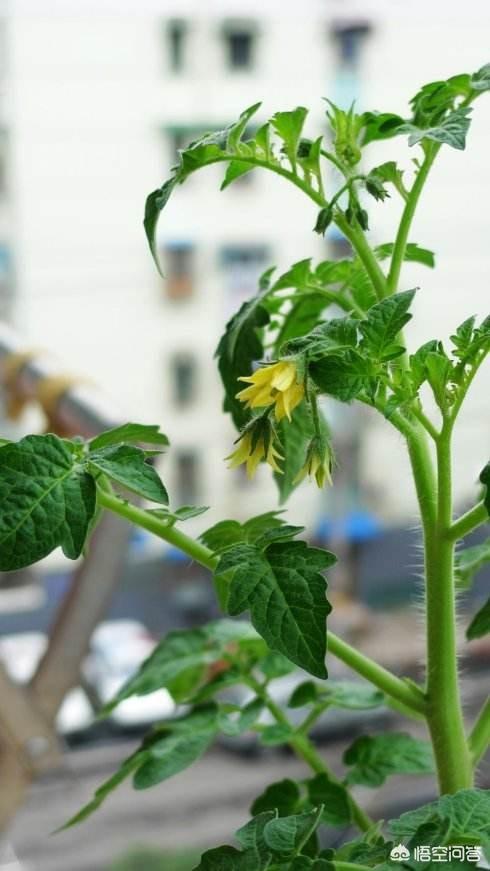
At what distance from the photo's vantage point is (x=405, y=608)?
180 cm

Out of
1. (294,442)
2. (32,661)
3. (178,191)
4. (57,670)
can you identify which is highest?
(178,191)

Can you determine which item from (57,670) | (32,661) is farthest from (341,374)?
(32,661)

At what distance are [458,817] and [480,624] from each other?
82 millimetres

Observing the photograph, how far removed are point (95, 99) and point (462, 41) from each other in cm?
71

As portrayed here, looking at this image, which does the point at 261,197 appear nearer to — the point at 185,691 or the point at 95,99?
the point at 95,99

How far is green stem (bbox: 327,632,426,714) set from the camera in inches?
16.6

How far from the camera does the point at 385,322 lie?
37 centimetres

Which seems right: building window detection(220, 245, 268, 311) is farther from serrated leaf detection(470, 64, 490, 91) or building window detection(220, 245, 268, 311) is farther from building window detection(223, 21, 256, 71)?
serrated leaf detection(470, 64, 490, 91)

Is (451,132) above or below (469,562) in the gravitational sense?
above

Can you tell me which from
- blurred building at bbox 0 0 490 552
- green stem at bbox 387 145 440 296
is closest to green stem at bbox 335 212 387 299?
green stem at bbox 387 145 440 296

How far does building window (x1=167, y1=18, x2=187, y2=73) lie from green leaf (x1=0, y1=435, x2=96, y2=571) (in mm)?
1722

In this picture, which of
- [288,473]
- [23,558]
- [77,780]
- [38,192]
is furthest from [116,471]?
[38,192]

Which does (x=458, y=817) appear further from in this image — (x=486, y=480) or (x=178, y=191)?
(x=178, y=191)

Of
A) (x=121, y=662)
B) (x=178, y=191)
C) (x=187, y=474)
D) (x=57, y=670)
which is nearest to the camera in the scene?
(x=57, y=670)
